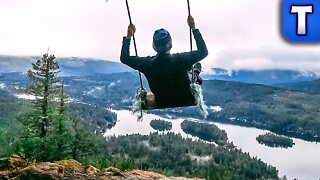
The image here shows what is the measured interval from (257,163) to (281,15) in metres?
119

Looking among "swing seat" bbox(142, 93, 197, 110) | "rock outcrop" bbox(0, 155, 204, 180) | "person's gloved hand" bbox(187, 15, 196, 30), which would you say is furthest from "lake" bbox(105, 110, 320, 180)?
"person's gloved hand" bbox(187, 15, 196, 30)

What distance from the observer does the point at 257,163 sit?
128 metres

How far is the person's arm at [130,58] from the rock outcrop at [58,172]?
12.5 m

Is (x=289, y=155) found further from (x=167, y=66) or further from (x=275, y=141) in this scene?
(x=167, y=66)

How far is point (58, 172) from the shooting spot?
20.3 meters

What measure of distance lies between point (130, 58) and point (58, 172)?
1285 centimetres

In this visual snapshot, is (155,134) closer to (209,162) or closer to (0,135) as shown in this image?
(209,162)

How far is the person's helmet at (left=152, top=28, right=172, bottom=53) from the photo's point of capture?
25.4ft

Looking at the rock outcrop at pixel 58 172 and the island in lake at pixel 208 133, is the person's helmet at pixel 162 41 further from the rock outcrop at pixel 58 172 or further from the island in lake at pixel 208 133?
the island in lake at pixel 208 133

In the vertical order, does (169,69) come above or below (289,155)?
above

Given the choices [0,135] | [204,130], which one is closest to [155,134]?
[204,130]

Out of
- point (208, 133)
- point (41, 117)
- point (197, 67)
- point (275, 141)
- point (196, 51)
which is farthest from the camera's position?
point (275, 141)

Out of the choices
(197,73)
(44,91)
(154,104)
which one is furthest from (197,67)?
(44,91)

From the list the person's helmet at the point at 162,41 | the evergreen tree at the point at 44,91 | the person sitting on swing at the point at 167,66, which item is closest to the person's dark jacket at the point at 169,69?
the person sitting on swing at the point at 167,66
